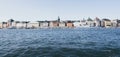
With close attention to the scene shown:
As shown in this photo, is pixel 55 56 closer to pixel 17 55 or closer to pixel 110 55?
pixel 17 55

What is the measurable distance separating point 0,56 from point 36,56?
11.9ft

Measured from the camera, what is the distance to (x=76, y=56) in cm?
1897

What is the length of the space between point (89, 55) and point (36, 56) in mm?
5200

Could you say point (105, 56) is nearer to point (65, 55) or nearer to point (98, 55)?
point (98, 55)

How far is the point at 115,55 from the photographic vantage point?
762 inches

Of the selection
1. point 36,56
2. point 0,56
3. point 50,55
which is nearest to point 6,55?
point 0,56

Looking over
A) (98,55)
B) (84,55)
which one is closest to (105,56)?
(98,55)

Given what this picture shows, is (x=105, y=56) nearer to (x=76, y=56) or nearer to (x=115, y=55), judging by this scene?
(x=115, y=55)

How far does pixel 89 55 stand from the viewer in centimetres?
1941

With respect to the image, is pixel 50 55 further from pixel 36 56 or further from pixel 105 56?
pixel 105 56

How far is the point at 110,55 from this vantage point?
63.7 ft

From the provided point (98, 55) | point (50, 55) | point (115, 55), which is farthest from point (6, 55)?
point (115, 55)

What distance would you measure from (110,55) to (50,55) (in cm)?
593

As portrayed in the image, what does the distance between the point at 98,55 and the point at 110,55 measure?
1182mm
